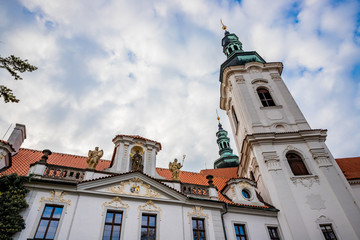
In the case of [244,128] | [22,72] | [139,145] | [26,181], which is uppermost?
[244,128]

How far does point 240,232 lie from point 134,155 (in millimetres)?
7250

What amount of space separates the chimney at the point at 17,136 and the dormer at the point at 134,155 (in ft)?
21.4

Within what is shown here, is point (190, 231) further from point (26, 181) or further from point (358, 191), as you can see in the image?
point (358, 191)

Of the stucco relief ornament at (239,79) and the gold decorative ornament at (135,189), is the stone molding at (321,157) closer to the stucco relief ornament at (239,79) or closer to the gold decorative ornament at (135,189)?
the stucco relief ornament at (239,79)

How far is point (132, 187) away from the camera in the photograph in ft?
41.7

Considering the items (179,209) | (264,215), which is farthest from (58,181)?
(264,215)

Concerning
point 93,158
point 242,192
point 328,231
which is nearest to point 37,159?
point 93,158

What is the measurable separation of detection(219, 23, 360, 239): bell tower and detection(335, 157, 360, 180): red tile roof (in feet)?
9.59

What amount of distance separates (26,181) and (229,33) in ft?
98.7

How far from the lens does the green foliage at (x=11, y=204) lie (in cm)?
951

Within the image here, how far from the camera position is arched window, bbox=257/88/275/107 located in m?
21.2

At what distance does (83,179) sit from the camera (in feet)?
40.9

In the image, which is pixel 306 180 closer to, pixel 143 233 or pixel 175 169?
pixel 175 169

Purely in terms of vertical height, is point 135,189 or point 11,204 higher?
point 135,189
